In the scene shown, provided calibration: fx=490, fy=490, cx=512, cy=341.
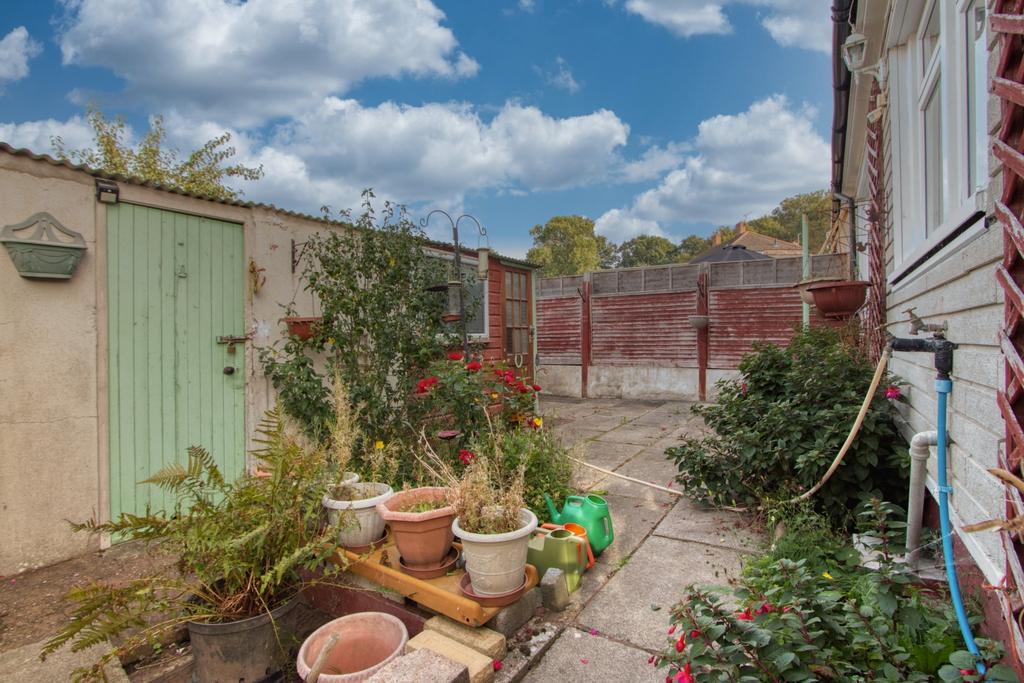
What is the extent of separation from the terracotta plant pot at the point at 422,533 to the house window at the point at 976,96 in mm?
2392

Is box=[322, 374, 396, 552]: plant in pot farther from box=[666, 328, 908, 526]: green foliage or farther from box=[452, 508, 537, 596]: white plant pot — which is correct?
box=[666, 328, 908, 526]: green foliage

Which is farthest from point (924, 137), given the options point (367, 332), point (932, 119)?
point (367, 332)

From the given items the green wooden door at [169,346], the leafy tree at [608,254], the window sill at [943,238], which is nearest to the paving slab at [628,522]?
the window sill at [943,238]

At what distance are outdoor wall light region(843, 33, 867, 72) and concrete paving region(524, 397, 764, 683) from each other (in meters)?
3.25

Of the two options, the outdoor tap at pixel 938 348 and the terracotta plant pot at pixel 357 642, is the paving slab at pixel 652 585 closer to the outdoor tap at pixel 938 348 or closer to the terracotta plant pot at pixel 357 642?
the terracotta plant pot at pixel 357 642

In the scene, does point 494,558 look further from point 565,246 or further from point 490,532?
point 565,246

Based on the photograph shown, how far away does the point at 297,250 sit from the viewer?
14.4ft

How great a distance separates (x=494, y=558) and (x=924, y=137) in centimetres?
323

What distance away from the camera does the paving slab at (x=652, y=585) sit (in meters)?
2.26

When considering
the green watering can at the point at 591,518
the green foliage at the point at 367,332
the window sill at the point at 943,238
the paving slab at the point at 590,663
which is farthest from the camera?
the green foliage at the point at 367,332

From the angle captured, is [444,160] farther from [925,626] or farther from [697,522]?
[925,626]

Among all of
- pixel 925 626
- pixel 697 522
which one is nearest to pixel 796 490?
pixel 697 522

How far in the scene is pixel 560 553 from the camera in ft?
8.41

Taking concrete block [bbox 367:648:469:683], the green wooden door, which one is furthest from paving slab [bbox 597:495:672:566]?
the green wooden door
